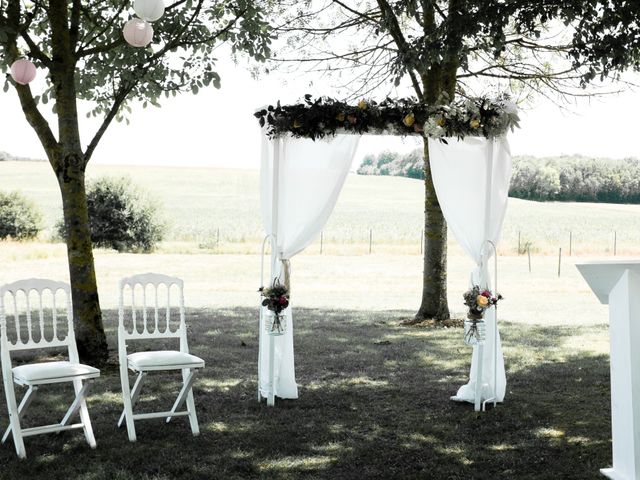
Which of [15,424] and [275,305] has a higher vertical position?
[275,305]

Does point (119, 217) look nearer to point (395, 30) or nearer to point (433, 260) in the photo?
point (433, 260)

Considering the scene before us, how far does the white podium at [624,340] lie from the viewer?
3.59 meters

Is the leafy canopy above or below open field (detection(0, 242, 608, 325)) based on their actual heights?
above

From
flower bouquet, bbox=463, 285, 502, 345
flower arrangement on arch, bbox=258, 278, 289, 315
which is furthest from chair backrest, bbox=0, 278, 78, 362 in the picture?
flower bouquet, bbox=463, 285, 502, 345

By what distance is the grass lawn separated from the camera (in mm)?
4688

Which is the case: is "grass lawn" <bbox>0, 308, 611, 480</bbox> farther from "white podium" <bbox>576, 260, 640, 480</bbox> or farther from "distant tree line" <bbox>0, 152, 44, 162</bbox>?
"distant tree line" <bbox>0, 152, 44, 162</bbox>

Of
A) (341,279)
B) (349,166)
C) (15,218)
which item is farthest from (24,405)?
(15,218)

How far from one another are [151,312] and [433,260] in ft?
15.7

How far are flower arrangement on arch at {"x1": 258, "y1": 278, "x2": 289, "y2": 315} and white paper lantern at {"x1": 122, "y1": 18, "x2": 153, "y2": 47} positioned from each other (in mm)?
2181

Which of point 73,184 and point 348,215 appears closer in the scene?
point 73,184

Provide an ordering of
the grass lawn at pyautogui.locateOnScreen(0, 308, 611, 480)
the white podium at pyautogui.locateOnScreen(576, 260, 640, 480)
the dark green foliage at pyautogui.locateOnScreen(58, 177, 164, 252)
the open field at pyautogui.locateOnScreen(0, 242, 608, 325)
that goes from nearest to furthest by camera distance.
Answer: the white podium at pyautogui.locateOnScreen(576, 260, 640, 480) < the grass lawn at pyautogui.locateOnScreen(0, 308, 611, 480) < the open field at pyautogui.locateOnScreen(0, 242, 608, 325) < the dark green foliage at pyautogui.locateOnScreen(58, 177, 164, 252)

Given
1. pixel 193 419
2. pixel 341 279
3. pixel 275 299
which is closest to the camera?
pixel 193 419

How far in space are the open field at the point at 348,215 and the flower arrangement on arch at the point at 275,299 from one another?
58.4ft

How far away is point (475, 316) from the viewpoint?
6.31 m
